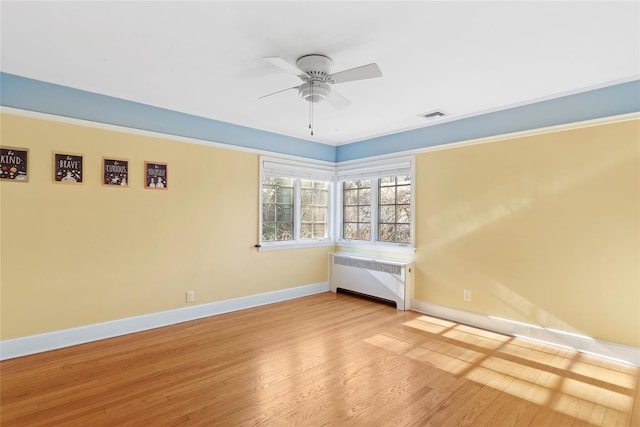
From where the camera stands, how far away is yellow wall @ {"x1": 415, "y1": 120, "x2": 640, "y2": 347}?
2908mm

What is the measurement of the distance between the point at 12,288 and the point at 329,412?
3.06m

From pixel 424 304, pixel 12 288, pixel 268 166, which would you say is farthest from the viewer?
pixel 268 166

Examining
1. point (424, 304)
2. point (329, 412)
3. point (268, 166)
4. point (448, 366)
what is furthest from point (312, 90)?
point (424, 304)

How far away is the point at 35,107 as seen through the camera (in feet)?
9.80

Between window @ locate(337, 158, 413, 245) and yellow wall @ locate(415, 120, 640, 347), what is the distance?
0.39 meters

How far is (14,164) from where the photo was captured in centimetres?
289

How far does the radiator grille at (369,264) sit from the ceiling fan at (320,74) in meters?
2.59

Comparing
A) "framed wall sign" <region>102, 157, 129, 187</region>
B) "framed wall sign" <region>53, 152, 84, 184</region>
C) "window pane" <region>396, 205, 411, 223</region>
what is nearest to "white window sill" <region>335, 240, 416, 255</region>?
"window pane" <region>396, 205, 411, 223</region>

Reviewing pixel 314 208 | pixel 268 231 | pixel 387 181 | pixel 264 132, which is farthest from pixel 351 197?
pixel 264 132

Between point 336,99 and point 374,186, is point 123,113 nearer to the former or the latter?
point 336,99

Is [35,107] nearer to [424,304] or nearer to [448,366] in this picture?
[448,366]

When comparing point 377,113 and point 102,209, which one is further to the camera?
point 377,113

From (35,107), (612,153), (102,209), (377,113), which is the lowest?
(102,209)

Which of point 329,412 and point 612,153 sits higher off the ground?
point 612,153
